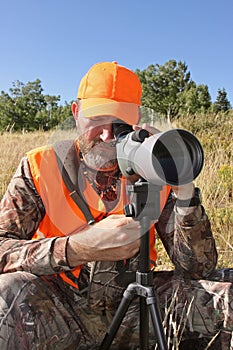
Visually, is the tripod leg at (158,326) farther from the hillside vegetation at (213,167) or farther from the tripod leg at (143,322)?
the hillside vegetation at (213,167)

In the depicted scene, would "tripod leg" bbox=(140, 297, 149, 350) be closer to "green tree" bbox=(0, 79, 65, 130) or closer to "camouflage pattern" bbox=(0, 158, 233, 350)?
"camouflage pattern" bbox=(0, 158, 233, 350)

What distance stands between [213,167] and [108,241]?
3686 mm

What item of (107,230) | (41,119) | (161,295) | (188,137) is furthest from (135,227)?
(41,119)

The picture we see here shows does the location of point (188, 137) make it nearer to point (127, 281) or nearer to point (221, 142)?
point (127, 281)

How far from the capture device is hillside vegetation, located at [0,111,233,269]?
11.6 ft

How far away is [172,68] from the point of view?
4322 centimetres

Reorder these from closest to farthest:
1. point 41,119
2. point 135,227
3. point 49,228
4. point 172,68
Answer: point 135,227 → point 49,228 → point 41,119 → point 172,68

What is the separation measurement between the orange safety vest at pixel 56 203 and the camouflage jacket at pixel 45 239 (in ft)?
0.15

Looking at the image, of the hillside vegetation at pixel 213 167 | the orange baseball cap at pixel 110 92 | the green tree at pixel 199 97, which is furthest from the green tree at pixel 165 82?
the orange baseball cap at pixel 110 92

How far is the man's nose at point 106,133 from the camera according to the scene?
2.04 metres

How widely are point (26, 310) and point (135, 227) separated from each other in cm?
64

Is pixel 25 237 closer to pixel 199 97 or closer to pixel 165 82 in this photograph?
pixel 199 97

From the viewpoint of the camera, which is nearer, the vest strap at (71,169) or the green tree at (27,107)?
the vest strap at (71,169)

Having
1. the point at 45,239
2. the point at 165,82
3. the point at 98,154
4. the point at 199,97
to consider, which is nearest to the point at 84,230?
the point at 45,239
